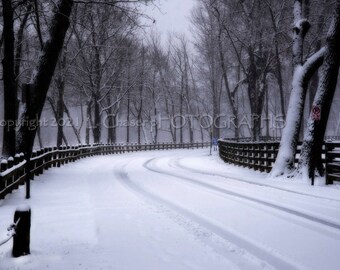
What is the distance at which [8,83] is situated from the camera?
1372cm

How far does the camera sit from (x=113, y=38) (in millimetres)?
33500

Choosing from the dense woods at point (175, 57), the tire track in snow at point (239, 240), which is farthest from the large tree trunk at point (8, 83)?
the tire track in snow at point (239, 240)

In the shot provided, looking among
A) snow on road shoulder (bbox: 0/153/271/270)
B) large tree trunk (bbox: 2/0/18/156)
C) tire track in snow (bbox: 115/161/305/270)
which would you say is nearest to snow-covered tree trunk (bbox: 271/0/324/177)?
tire track in snow (bbox: 115/161/305/270)

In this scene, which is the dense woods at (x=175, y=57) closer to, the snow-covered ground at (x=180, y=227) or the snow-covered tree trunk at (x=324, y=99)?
the snow-covered tree trunk at (x=324, y=99)

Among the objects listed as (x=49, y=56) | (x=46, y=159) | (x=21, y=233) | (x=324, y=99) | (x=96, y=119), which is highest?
(x=49, y=56)

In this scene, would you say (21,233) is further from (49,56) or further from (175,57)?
(175,57)

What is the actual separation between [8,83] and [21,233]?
991 cm

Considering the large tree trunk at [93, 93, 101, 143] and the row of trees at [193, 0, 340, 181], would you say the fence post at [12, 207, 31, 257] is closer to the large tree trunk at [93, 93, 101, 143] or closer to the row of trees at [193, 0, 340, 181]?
the row of trees at [193, 0, 340, 181]

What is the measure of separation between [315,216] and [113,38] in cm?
2911

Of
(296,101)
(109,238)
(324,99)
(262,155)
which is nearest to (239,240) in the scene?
(109,238)

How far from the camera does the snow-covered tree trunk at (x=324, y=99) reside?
1269 centimetres

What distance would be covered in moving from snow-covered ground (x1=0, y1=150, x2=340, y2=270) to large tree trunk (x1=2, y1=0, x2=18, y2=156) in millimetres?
2738

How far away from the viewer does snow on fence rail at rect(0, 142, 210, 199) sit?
31.2 ft

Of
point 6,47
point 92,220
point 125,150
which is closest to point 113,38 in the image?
point 125,150
